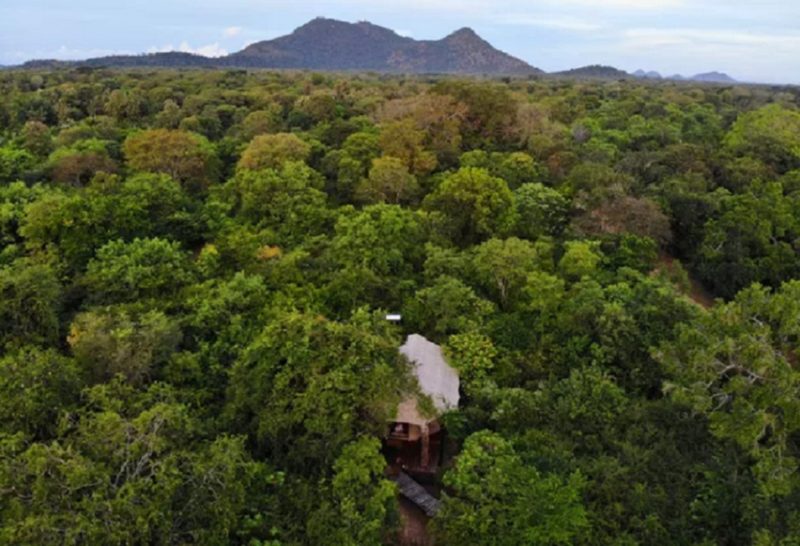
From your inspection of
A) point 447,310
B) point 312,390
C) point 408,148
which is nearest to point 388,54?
point 408,148

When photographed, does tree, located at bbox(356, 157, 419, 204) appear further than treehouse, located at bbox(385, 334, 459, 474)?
Yes

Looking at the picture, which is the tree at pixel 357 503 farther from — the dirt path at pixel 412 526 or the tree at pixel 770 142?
the tree at pixel 770 142

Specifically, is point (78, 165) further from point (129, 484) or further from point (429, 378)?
point (129, 484)

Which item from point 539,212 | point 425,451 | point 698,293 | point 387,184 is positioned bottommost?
point 425,451

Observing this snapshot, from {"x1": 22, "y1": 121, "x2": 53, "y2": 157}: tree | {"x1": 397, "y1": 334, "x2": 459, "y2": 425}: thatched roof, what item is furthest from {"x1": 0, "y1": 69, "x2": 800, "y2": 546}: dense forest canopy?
{"x1": 397, "y1": 334, "x2": 459, "y2": 425}: thatched roof

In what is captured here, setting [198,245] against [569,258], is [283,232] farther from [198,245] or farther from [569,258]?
[569,258]

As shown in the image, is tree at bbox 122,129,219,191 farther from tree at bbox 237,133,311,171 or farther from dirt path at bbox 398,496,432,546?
dirt path at bbox 398,496,432,546
